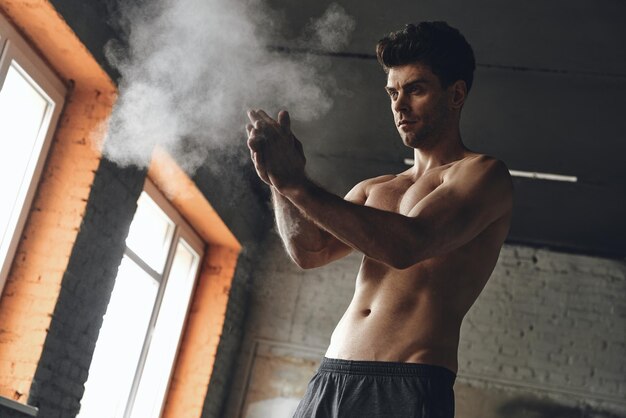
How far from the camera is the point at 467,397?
5.61 meters

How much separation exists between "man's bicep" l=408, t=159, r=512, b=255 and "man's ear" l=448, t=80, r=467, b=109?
0.16 m

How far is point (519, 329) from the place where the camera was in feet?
19.0

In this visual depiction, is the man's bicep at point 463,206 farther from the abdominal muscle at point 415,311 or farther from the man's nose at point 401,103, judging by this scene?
the man's nose at point 401,103

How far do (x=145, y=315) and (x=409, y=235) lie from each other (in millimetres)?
3599

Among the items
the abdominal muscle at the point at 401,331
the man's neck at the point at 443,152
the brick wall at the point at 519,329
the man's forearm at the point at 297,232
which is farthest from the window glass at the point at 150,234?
the abdominal muscle at the point at 401,331

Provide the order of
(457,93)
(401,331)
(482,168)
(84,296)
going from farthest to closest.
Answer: (84,296), (457,93), (482,168), (401,331)

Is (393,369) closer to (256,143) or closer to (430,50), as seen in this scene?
(256,143)

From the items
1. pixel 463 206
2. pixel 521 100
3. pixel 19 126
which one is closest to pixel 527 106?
pixel 521 100

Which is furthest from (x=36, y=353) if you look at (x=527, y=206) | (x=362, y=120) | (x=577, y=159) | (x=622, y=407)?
(x=622, y=407)

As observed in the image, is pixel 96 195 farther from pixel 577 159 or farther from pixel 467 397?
pixel 467 397

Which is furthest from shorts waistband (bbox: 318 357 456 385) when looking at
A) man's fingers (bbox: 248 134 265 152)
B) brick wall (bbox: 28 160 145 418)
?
brick wall (bbox: 28 160 145 418)

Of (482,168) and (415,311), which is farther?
(482,168)

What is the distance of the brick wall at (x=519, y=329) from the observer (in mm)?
5586

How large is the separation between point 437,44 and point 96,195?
217 cm
